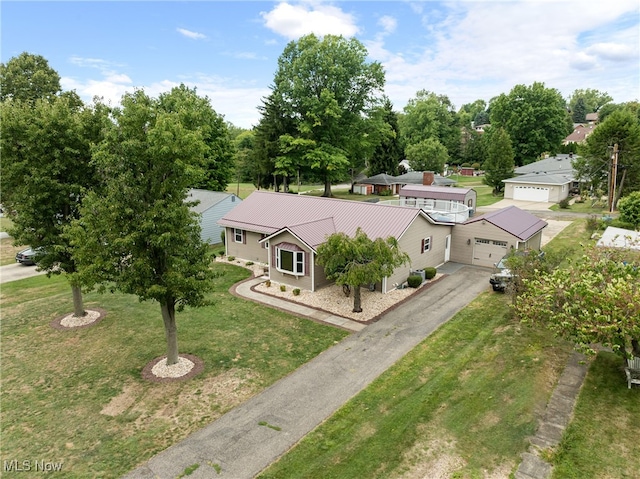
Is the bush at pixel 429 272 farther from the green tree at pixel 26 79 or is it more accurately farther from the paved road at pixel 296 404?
the green tree at pixel 26 79

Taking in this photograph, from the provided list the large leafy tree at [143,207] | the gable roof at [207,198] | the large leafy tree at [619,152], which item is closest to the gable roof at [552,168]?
the large leafy tree at [619,152]

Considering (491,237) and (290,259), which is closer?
(290,259)

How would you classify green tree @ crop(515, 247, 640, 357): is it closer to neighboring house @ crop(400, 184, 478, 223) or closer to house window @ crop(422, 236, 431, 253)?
house window @ crop(422, 236, 431, 253)

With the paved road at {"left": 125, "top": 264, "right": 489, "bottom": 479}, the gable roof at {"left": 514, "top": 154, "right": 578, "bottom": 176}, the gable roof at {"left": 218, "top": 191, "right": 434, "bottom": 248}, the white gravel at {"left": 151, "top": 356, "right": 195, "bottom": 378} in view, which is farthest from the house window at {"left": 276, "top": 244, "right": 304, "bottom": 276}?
the gable roof at {"left": 514, "top": 154, "right": 578, "bottom": 176}

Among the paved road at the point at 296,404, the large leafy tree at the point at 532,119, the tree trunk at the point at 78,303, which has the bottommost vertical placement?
the paved road at the point at 296,404

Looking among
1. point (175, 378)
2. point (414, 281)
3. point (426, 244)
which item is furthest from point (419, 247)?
point (175, 378)

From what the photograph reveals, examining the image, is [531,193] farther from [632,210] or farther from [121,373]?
[121,373]
